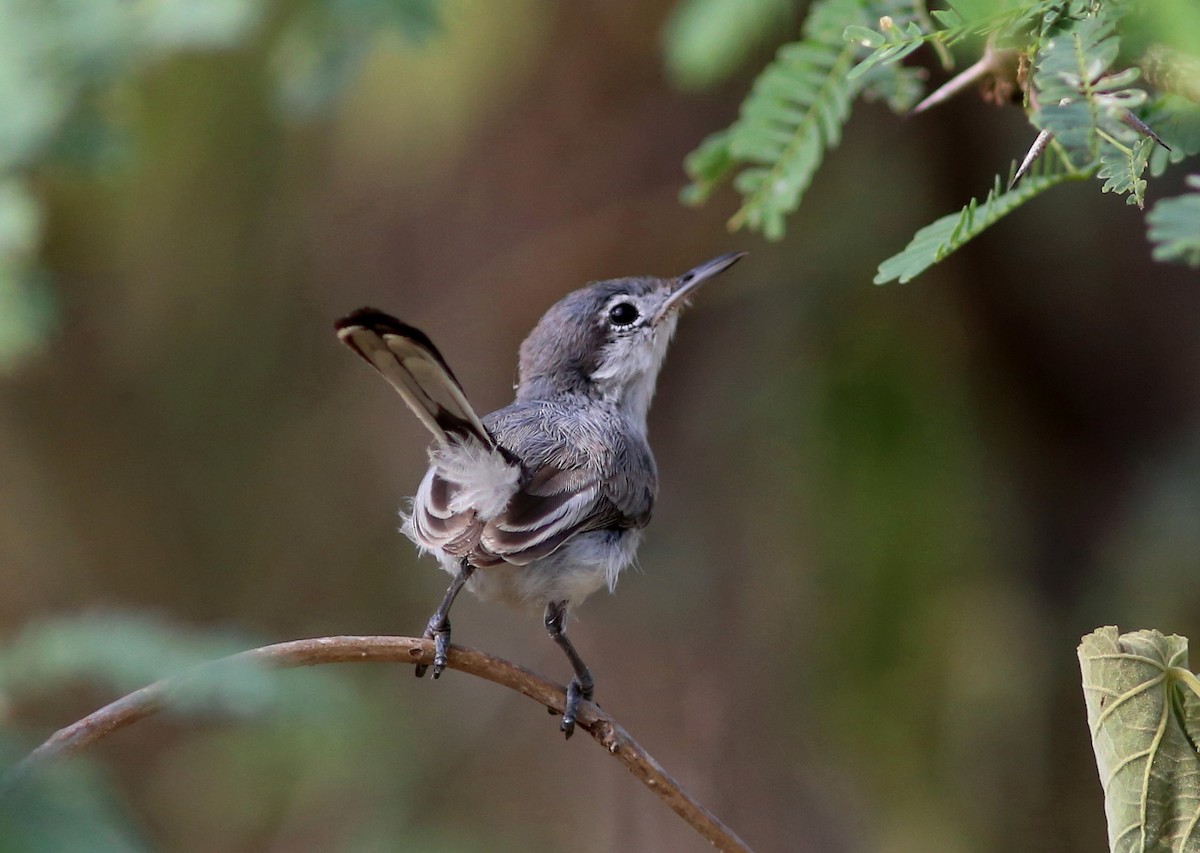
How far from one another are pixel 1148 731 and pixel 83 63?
→ 2.78 meters

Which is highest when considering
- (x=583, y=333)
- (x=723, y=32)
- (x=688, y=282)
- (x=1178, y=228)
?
(x=723, y=32)

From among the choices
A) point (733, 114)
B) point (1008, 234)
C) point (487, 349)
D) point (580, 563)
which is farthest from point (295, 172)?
point (580, 563)

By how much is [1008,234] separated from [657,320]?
2.09 m

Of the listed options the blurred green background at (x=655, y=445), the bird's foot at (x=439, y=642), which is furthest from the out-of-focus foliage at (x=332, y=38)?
the bird's foot at (x=439, y=642)

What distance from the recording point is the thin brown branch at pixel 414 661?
1.66 metres

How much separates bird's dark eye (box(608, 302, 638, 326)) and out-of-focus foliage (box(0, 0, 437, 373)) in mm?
1154

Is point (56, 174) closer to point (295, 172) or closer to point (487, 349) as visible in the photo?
point (487, 349)

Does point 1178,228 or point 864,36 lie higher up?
point 864,36

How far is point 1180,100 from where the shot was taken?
4.83 ft

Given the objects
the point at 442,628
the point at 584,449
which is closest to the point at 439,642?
the point at 442,628

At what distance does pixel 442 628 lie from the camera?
2.74 metres

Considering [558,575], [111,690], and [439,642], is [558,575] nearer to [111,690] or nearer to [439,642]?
[439,642]

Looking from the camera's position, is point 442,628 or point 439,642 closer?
point 439,642

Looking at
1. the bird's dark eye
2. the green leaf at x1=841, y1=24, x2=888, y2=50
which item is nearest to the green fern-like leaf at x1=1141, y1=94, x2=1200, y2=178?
the green leaf at x1=841, y1=24, x2=888, y2=50
